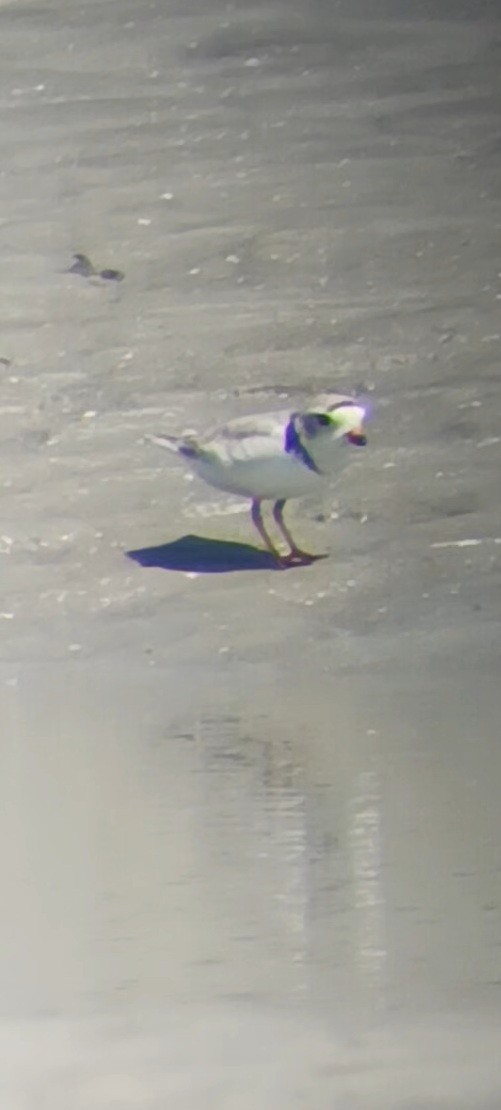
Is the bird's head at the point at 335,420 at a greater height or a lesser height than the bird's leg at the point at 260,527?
greater

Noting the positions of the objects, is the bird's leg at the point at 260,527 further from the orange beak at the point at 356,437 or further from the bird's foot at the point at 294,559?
the orange beak at the point at 356,437

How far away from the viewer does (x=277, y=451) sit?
7.00 ft

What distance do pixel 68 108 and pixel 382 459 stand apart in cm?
74

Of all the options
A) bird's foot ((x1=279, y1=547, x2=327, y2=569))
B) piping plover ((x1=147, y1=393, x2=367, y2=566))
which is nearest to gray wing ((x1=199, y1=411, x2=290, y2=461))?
piping plover ((x1=147, y1=393, x2=367, y2=566))

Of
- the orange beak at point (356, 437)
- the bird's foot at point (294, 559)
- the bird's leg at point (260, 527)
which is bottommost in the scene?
the bird's foot at point (294, 559)

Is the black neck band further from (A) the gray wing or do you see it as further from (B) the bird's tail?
(B) the bird's tail

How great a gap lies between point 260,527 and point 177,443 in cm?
18

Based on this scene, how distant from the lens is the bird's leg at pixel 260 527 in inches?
83.7

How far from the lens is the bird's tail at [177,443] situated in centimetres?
216

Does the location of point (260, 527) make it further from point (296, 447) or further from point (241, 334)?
point (241, 334)

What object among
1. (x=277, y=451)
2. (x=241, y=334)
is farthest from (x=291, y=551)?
(x=241, y=334)

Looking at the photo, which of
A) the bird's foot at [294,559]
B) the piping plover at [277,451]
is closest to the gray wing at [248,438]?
the piping plover at [277,451]

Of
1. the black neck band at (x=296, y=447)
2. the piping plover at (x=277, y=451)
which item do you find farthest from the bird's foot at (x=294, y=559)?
the black neck band at (x=296, y=447)

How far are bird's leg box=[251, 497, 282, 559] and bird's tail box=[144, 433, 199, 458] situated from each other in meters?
0.12
